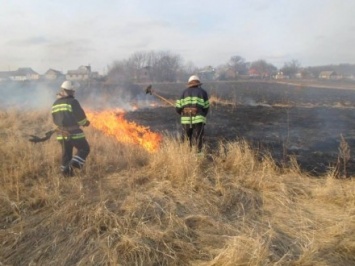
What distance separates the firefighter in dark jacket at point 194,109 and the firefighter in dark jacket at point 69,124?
8.08 feet

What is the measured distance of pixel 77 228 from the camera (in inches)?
159

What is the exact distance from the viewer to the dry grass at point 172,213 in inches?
138

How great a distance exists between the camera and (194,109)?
7602mm

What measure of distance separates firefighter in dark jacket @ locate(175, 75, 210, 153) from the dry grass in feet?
3.88

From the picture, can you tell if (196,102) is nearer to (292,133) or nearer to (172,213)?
(172,213)

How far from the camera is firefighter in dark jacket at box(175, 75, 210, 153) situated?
25.0 feet

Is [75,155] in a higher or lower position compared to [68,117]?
lower

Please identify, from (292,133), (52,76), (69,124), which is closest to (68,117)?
(69,124)

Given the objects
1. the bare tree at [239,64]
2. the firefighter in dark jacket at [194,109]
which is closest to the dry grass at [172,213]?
the firefighter in dark jacket at [194,109]

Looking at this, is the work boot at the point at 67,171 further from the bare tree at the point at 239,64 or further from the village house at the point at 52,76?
the bare tree at the point at 239,64

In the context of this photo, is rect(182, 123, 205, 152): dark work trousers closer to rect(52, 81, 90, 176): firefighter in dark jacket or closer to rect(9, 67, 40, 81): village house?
rect(52, 81, 90, 176): firefighter in dark jacket

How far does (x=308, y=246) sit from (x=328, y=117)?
49.5ft

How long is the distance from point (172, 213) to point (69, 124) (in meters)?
3.34

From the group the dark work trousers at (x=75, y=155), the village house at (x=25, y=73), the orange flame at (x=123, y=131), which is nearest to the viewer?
the dark work trousers at (x=75, y=155)
